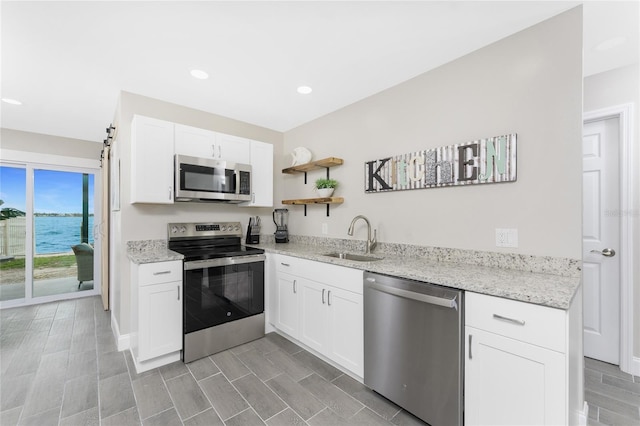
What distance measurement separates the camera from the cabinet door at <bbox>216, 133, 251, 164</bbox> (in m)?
3.00

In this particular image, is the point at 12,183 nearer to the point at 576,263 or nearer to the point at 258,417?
the point at 258,417

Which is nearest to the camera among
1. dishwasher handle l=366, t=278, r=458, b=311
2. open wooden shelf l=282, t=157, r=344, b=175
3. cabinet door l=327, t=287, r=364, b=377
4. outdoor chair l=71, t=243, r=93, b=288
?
dishwasher handle l=366, t=278, r=458, b=311

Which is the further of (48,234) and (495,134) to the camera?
(48,234)

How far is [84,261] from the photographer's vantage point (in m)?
4.30

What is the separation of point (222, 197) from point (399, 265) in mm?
1905

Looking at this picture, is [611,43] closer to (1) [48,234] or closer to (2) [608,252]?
(2) [608,252]

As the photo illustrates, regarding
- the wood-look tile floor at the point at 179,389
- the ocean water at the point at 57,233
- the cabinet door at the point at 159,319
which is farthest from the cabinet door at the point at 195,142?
the ocean water at the point at 57,233

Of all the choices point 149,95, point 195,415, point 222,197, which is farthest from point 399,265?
point 149,95

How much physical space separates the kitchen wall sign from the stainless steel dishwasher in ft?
2.97

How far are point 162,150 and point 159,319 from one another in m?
1.51

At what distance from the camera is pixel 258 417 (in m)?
1.74

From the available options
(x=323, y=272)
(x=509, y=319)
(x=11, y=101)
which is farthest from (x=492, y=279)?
(x=11, y=101)

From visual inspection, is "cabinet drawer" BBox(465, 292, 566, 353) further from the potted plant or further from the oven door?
the oven door

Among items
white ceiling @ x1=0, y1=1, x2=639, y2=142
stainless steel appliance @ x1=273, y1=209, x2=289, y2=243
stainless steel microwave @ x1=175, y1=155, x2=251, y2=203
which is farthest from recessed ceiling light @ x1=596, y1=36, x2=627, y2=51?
stainless steel appliance @ x1=273, y1=209, x2=289, y2=243
